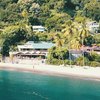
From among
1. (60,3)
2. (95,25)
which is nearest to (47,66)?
(95,25)

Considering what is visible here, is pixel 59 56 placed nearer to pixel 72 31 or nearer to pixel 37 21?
pixel 72 31

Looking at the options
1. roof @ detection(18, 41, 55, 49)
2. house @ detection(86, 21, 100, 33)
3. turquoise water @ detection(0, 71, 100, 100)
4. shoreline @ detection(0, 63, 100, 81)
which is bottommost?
turquoise water @ detection(0, 71, 100, 100)

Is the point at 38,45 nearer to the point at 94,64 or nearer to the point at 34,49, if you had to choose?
the point at 34,49

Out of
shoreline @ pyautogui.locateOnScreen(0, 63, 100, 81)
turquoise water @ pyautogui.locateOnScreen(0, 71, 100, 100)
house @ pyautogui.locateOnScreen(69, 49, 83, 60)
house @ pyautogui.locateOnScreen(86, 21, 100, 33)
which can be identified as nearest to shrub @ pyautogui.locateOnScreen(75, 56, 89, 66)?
house @ pyautogui.locateOnScreen(69, 49, 83, 60)

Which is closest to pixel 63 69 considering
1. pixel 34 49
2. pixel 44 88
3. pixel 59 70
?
pixel 59 70

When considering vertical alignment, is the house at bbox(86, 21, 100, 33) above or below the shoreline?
A: above

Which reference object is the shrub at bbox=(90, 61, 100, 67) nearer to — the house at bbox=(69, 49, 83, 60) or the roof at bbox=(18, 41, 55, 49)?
the house at bbox=(69, 49, 83, 60)

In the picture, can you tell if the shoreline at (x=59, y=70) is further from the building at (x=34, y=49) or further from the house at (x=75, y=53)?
the house at (x=75, y=53)
